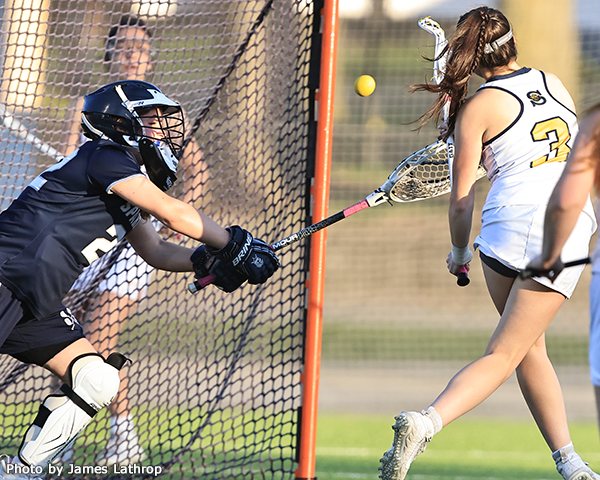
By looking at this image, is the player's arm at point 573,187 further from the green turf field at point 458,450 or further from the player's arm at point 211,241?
the green turf field at point 458,450

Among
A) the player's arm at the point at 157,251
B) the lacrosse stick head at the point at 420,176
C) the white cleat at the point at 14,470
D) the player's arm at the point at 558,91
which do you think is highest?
the player's arm at the point at 558,91

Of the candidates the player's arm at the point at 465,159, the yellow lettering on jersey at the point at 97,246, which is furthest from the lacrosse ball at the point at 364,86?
the yellow lettering on jersey at the point at 97,246

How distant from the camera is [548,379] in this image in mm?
2824

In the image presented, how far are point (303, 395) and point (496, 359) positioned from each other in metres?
0.88

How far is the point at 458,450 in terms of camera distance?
15.7 ft

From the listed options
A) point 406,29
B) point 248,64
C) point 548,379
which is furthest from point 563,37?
point 548,379

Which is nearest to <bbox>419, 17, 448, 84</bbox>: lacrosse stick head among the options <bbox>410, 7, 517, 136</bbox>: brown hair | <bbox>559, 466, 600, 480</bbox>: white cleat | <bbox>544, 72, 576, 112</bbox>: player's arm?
<bbox>410, 7, 517, 136</bbox>: brown hair

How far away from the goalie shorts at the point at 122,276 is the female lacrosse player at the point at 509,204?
6.24 feet

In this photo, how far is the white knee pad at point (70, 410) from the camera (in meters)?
2.78

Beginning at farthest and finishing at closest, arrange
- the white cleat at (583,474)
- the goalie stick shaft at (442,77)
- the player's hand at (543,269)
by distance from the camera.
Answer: the goalie stick shaft at (442,77), the white cleat at (583,474), the player's hand at (543,269)

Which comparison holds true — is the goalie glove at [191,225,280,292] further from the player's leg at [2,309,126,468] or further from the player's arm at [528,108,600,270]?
the player's arm at [528,108,600,270]

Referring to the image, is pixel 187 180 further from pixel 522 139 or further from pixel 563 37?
pixel 563 37

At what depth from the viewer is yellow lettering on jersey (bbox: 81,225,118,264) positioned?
278 cm

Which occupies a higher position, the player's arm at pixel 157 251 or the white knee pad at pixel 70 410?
the player's arm at pixel 157 251
